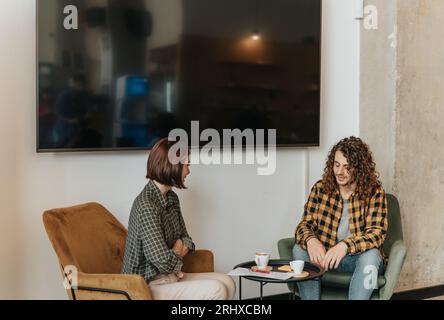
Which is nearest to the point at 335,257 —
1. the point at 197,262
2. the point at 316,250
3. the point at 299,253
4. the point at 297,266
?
the point at 316,250

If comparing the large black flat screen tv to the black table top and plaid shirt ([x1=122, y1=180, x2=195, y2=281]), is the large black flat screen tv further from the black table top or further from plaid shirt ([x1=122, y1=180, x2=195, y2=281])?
the black table top

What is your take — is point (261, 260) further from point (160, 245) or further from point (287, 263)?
point (160, 245)

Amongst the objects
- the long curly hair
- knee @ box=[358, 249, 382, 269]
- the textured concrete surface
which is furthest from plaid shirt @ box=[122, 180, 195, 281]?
the textured concrete surface

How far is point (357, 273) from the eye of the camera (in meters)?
2.98

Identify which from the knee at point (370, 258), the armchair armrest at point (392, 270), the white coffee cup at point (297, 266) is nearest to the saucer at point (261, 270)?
the white coffee cup at point (297, 266)

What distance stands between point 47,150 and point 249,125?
124 centimetres

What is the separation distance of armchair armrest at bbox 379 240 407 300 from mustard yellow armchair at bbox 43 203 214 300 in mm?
892

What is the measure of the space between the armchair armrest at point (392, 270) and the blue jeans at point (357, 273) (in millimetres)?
53

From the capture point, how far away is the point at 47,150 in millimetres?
2992

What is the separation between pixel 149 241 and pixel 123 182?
2.62ft

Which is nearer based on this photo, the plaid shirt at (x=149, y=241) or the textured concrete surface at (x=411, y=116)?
the plaid shirt at (x=149, y=241)

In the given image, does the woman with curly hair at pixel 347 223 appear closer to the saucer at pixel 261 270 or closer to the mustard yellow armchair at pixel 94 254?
the saucer at pixel 261 270

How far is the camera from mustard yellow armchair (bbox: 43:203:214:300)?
2.52 m

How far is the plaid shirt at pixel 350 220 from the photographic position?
3059 millimetres
